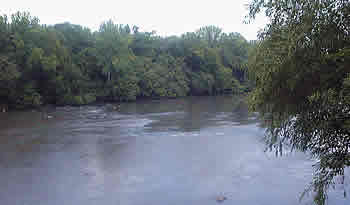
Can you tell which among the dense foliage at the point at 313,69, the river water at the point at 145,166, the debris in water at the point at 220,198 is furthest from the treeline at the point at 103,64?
the dense foliage at the point at 313,69

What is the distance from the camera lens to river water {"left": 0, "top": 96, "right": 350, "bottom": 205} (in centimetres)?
1443

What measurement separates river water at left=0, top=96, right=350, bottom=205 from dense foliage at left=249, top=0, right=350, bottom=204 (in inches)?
258

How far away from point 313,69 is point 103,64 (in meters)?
53.8

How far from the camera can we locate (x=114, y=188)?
600 inches

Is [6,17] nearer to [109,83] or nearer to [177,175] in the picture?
[109,83]

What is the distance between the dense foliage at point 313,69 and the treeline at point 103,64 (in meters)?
16.6

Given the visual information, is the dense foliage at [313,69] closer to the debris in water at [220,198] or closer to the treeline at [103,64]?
the debris in water at [220,198]

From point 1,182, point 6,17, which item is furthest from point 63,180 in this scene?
point 6,17

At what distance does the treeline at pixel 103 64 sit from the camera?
4503 cm

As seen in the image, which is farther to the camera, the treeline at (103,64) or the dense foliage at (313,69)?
the treeline at (103,64)

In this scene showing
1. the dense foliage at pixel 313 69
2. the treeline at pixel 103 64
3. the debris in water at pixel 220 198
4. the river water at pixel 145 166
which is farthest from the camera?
the treeline at pixel 103 64

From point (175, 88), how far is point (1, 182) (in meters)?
53.1

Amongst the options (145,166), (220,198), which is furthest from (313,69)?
(145,166)

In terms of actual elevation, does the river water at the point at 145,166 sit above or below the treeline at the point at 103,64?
below
